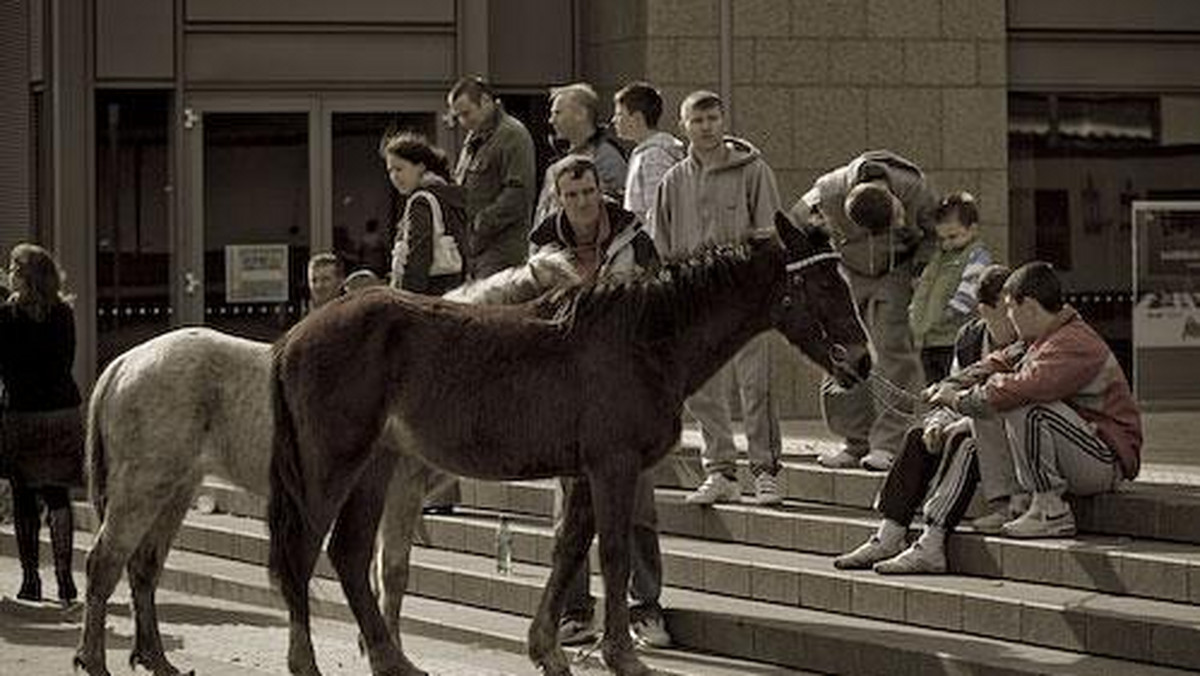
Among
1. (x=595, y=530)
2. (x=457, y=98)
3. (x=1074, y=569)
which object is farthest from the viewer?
(x=457, y=98)

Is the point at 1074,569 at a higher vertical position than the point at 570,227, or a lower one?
lower

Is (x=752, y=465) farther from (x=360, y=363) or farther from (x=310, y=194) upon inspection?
(x=310, y=194)

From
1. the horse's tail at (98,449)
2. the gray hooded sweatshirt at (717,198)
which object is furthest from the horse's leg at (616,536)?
the gray hooded sweatshirt at (717,198)

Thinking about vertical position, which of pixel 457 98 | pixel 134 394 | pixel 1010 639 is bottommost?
pixel 1010 639

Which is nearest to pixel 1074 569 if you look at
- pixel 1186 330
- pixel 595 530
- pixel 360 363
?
pixel 595 530

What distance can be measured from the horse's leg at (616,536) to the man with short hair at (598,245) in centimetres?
63

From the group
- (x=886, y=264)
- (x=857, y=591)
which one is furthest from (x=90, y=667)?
(x=886, y=264)

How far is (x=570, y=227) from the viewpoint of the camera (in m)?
11.6

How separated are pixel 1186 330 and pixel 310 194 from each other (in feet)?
21.2

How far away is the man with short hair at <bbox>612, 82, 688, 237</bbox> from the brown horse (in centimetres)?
272

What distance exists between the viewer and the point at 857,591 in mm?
11914

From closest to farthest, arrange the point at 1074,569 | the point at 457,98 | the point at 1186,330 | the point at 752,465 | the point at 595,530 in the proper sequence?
the point at 595,530, the point at 1074,569, the point at 752,465, the point at 457,98, the point at 1186,330

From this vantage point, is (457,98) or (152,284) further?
(152,284)

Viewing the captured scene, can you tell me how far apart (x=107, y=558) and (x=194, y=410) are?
0.71 metres
